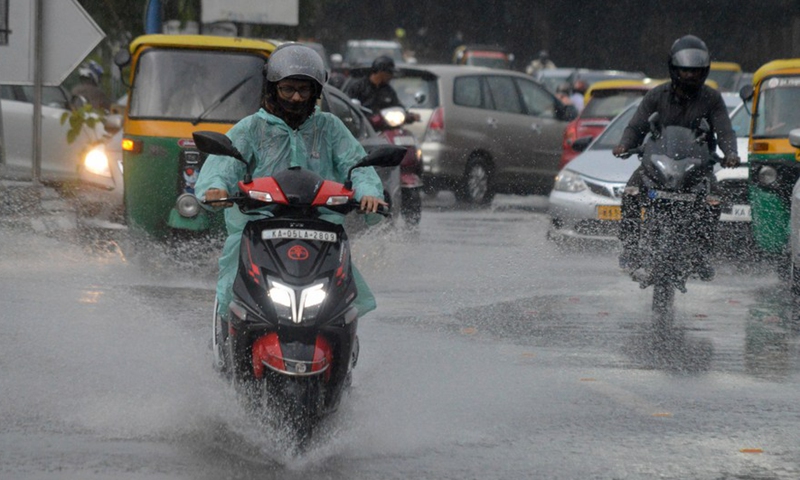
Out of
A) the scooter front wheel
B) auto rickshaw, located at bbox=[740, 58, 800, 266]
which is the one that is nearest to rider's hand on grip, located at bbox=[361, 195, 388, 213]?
auto rickshaw, located at bbox=[740, 58, 800, 266]

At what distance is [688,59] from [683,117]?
40 centimetres

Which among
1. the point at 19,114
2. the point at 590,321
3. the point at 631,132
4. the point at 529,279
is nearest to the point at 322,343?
Answer: the point at 590,321

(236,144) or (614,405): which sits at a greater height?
(236,144)

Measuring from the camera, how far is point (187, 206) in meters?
12.7

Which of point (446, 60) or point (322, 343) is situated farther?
point (446, 60)

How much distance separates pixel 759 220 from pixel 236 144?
22.4 ft

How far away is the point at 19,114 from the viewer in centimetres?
1952

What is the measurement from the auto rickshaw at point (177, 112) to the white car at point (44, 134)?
211 inches

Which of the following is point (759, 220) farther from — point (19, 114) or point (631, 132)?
point (19, 114)

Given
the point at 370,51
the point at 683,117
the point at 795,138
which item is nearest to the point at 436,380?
the point at 683,117

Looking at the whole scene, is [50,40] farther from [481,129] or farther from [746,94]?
[481,129]

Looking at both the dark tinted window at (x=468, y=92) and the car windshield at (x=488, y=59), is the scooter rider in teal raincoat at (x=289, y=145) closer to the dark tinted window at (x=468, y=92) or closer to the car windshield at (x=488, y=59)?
the dark tinted window at (x=468, y=92)

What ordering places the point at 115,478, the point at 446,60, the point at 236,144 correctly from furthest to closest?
the point at 446,60
the point at 236,144
the point at 115,478

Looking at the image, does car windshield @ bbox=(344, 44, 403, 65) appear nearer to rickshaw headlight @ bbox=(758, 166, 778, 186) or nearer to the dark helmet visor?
rickshaw headlight @ bbox=(758, 166, 778, 186)
